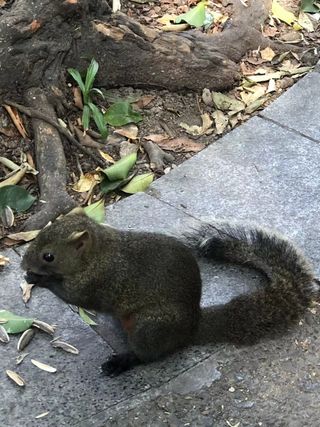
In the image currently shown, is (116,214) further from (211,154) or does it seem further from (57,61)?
(57,61)

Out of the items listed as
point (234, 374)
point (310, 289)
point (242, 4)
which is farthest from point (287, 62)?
point (234, 374)

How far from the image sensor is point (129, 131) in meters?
5.01

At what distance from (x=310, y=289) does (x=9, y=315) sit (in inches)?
54.5

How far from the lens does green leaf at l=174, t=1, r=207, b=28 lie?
225 inches

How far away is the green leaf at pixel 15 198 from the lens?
172 inches

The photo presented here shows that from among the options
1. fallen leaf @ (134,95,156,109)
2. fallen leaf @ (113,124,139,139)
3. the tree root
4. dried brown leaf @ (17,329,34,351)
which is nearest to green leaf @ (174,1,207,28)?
fallen leaf @ (134,95,156,109)

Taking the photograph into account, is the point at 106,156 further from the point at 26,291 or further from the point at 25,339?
the point at 25,339

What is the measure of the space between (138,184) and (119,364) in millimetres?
1403

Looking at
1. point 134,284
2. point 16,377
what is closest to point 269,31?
point 134,284

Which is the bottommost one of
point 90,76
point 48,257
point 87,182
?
point 87,182

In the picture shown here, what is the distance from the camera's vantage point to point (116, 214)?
4.27 m

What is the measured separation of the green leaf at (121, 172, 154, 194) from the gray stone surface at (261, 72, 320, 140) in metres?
1.00

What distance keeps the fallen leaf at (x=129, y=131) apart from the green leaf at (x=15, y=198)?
85 centimetres

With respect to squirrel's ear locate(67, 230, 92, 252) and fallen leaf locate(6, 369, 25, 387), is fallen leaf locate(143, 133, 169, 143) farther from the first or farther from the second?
fallen leaf locate(6, 369, 25, 387)
